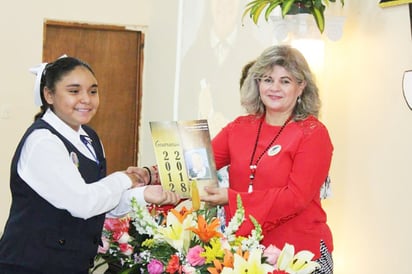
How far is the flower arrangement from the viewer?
5.48 ft

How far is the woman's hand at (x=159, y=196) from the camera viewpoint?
7.33 feet

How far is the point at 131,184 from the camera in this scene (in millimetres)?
2260

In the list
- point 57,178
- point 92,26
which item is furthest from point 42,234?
point 92,26

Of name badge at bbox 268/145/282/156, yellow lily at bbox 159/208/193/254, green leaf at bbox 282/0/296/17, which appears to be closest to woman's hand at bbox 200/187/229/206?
name badge at bbox 268/145/282/156

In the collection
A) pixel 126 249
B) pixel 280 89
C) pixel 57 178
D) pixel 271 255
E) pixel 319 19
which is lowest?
pixel 126 249

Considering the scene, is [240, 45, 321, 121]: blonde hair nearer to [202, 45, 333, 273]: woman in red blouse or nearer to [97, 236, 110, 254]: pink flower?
[202, 45, 333, 273]: woman in red blouse

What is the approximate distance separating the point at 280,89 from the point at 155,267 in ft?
2.81

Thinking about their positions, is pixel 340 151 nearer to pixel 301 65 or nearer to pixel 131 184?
pixel 301 65

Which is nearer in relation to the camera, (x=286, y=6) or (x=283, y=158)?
(x=283, y=158)

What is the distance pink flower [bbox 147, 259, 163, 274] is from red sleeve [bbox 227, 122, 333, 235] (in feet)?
1.66

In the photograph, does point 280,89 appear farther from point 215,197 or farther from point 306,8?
point 306,8

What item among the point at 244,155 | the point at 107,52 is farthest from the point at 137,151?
the point at 244,155

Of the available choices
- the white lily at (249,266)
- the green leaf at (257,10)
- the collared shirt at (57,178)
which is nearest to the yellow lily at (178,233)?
the white lily at (249,266)

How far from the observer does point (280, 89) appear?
7.79ft
